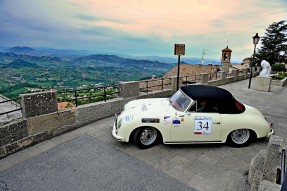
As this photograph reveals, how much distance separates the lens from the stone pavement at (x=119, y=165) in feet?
11.5

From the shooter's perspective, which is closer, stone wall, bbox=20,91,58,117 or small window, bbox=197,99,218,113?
small window, bbox=197,99,218,113

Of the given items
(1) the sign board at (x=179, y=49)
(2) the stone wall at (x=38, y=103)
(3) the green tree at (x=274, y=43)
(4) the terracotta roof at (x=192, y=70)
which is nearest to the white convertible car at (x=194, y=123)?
(2) the stone wall at (x=38, y=103)

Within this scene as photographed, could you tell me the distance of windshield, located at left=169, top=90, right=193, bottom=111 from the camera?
4578 millimetres

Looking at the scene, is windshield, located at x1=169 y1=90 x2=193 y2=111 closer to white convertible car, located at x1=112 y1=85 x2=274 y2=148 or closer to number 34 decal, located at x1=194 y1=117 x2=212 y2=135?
white convertible car, located at x1=112 y1=85 x2=274 y2=148

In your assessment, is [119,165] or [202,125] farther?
[202,125]

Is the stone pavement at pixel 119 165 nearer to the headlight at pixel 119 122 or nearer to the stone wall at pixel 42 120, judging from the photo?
the stone wall at pixel 42 120

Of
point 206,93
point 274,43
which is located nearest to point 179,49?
point 206,93

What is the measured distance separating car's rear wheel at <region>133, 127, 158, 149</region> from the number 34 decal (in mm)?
1001

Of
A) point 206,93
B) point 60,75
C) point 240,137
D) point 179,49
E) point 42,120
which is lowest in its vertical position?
point 60,75

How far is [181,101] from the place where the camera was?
4824 mm

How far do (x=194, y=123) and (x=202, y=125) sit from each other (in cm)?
21

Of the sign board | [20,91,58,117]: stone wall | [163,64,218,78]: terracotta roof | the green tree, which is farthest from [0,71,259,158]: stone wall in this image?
the green tree

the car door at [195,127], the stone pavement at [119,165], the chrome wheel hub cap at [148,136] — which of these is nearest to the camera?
the stone pavement at [119,165]

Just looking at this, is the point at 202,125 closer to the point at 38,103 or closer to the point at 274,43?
the point at 38,103
